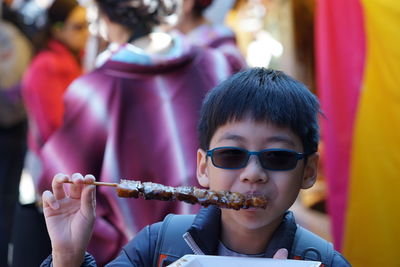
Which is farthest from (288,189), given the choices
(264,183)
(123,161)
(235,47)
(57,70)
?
(57,70)

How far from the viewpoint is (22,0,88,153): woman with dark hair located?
5023 mm

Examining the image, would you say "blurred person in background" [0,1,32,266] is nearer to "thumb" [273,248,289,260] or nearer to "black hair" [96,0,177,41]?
"black hair" [96,0,177,41]

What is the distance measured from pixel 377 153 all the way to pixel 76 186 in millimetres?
1744

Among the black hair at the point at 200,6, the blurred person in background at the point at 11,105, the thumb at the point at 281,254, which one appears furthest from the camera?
the blurred person in background at the point at 11,105

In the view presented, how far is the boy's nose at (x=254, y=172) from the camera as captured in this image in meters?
1.86

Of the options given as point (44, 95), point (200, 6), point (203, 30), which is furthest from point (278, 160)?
point (44, 95)

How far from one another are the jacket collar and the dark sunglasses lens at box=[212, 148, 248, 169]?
0.59 ft

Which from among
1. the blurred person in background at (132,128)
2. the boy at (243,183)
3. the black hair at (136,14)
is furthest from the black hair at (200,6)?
the boy at (243,183)

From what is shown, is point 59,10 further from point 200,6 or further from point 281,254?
point 281,254

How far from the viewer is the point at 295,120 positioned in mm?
1953

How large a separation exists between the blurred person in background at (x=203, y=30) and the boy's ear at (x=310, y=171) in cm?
199

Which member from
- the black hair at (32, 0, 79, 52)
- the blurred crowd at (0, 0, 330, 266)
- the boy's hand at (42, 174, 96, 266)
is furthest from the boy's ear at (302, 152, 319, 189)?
the black hair at (32, 0, 79, 52)

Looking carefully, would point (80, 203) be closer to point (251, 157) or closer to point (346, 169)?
point (251, 157)

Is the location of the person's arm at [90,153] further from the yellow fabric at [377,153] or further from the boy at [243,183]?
the boy at [243,183]
